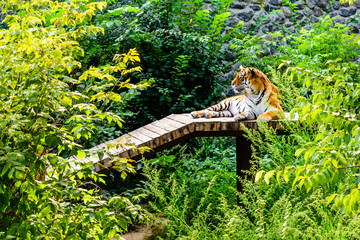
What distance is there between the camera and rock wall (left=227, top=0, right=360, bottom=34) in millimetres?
7586

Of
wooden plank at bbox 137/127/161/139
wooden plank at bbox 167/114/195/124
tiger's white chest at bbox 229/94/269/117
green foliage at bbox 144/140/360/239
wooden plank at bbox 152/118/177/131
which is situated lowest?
green foliage at bbox 144/140/360/239

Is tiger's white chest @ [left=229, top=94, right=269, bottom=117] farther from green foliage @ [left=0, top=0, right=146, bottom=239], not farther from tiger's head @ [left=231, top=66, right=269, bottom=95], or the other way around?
green foliage @ [left=0, top=0, right=146, bottom=239]

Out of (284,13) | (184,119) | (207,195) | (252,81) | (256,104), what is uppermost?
(284,13)

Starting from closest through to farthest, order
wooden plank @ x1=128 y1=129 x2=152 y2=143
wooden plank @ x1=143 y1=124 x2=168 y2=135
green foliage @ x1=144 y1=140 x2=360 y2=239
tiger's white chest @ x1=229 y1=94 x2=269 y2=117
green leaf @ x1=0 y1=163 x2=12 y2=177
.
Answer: green leaf @ x1=0 y1=163 x2=12 y2=177 → green foliage @ x1=144 y1=140 x2=360 y2=239 → wooden plank @ x1=128 y1=129 x2=152 y2=143 → wooden plank @ x1=143 y1=124 x2=168 y2=135 → tiger's white chest @ x1=229 y1=94 x2=269 y2=117

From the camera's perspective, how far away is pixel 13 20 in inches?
112

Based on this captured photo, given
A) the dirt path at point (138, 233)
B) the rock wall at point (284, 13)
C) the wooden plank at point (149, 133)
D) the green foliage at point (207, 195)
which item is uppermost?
the rock wall at point (284, 13)

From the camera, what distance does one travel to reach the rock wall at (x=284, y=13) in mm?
7586

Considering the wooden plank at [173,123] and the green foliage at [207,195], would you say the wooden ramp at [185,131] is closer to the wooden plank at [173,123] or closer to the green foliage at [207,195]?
the wooden plank at [173,123]

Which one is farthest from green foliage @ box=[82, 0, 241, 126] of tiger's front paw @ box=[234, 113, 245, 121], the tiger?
tiger's front paw @ box=[234, 113, 245, 121]

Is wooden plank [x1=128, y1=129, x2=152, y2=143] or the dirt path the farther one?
the dirt path

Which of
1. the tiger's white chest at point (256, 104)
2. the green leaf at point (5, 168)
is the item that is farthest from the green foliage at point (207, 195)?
the green leaf at point (5, 168)

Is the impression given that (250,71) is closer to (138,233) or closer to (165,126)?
(165,126)

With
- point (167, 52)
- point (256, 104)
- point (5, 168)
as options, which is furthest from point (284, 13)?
point (5, 168)

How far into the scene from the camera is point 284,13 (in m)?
7.82
